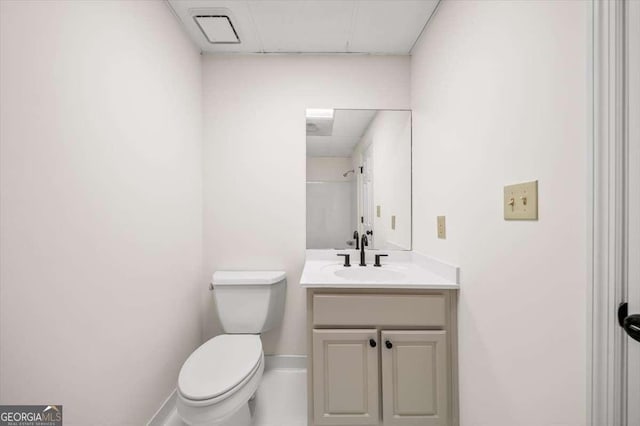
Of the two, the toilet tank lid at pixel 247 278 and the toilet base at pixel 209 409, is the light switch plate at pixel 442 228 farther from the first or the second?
the toilet base at pixel 209 409

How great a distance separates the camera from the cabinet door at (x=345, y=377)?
4.20ft

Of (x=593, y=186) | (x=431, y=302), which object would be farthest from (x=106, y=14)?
(x=431, y=302)

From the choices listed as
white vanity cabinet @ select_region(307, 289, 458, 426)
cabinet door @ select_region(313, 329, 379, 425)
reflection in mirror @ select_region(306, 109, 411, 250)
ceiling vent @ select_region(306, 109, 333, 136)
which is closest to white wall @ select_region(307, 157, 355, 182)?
reflection in mirror @ select_region(306, 109, 411, 250)

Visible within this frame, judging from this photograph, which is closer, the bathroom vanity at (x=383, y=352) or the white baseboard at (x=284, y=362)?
the bathroom vanity at (x=383, y=352)

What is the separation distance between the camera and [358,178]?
1.92 meters

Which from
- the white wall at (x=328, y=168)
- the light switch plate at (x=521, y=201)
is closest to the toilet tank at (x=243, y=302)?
the white wall at (x=328, y=168)

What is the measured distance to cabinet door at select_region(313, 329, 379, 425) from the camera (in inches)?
50.4

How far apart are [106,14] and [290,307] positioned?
181 cm

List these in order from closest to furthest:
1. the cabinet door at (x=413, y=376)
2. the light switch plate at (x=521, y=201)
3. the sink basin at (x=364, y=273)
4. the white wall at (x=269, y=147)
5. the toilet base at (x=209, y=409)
A: the light switch plate at (x=521, y=201), the toilet base at (x=209, y=409), the cabinet door at (x=413, y=376), the sink basin at (x=364, y=273), the white wall at (x=269, y=147)

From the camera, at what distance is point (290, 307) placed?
190cm

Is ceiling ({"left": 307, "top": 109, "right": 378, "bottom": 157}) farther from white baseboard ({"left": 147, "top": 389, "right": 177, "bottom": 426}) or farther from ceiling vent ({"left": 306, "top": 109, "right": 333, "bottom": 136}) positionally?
white baseboard ({"left": 147, "top": 389, "right": 177, "bottom": 426})

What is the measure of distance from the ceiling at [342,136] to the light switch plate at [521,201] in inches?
45.3

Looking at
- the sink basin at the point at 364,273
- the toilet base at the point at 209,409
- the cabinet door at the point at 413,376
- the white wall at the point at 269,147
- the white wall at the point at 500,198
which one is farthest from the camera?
the white wall at the point at 269,147

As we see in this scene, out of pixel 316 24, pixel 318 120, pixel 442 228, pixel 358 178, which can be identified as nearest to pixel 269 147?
pixel 318 120
